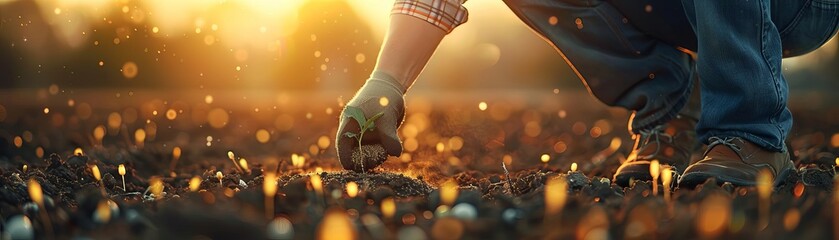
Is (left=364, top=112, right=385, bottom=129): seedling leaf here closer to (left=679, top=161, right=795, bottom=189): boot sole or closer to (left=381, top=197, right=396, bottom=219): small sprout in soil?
(left=381, top=197, right=396, bottom=219): small sprout in soil

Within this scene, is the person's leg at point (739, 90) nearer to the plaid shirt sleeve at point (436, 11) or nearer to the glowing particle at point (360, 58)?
the plaid shirt sleeve at point (436, 11)

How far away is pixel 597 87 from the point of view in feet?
11.1

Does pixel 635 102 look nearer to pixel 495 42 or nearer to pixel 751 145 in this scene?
pixel 751 145

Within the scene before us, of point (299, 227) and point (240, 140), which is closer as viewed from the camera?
point (299, 227)

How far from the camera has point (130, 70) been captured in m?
23.0

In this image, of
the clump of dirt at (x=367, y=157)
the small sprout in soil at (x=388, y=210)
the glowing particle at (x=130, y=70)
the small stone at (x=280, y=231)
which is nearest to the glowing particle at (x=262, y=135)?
the clump of dirt at (x=367, y=157)

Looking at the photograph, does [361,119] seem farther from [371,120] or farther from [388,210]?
[388,210]

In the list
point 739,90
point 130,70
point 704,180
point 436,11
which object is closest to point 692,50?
point 739,90

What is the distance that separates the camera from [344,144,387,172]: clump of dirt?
2744 millimetres

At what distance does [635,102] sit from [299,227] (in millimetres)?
2048

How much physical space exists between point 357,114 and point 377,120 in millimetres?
74

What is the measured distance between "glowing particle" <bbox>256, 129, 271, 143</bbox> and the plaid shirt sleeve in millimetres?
4167

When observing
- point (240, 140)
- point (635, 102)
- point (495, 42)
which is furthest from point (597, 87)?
point (495, 42)

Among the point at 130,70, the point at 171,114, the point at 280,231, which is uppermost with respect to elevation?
the point at 280,231
